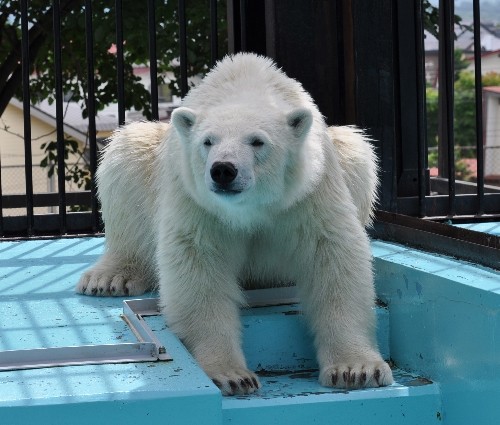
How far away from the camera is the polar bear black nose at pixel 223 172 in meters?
3.01

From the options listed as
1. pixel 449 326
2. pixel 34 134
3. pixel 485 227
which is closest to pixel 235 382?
pixel 449 326

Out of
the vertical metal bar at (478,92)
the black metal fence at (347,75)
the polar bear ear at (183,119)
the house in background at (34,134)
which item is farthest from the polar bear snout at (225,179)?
the house in background at (34,134)

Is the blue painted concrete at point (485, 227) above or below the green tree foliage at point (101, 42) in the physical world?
below

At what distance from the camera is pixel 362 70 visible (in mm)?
4457

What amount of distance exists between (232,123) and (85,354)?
878 mm

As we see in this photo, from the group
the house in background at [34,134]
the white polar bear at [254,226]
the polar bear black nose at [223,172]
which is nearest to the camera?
the polar bear black nose at [223,172]

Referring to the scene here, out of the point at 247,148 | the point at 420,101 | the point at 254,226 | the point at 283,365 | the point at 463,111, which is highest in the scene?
the point at 463,111

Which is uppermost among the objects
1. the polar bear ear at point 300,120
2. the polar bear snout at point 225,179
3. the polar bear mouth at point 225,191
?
the polar bear ear at point 300,120

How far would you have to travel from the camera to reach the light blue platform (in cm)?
256

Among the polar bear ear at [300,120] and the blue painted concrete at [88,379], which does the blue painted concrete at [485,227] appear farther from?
the blue painted concrete at [88,379]

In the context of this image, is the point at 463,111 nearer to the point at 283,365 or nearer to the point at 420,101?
the point at 420,101

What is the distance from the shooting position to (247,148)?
3.15 m

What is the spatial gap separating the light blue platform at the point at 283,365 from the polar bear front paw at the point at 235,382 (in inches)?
1.3

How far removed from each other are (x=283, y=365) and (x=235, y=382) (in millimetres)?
574
